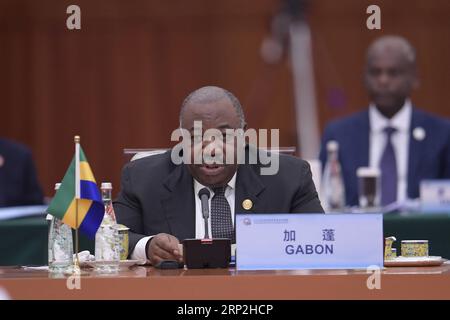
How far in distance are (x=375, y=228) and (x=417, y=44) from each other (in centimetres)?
483

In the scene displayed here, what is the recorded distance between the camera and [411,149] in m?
5.74

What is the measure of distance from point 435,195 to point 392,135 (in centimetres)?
81

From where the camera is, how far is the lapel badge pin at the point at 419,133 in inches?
227

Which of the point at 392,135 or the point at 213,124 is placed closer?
the point at 213,124

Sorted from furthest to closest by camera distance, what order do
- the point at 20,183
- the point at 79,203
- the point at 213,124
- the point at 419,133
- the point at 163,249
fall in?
1. the point at 20,183
2. the point at 419,133
3. the point at 213,124
4. the point at 163,249
5. the point at 79,203

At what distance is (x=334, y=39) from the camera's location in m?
7.61

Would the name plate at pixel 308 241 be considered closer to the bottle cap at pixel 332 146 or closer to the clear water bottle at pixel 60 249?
the clear water bottle at pixel 60 249

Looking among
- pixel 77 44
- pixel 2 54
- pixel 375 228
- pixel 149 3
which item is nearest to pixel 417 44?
pixel 149 3

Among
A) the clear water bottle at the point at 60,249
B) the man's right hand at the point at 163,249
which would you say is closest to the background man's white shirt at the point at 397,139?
the man's right hand at the point at 163,249

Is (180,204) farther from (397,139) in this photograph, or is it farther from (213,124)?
(397,139)

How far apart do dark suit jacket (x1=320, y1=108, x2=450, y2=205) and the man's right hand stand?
2.53 metres

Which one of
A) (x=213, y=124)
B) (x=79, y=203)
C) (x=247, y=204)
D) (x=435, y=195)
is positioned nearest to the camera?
(x=79, y=203)

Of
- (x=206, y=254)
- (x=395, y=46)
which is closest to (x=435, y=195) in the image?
(x=395, y=46)

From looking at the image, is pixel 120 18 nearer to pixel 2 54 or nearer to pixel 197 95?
pixel 2 54
